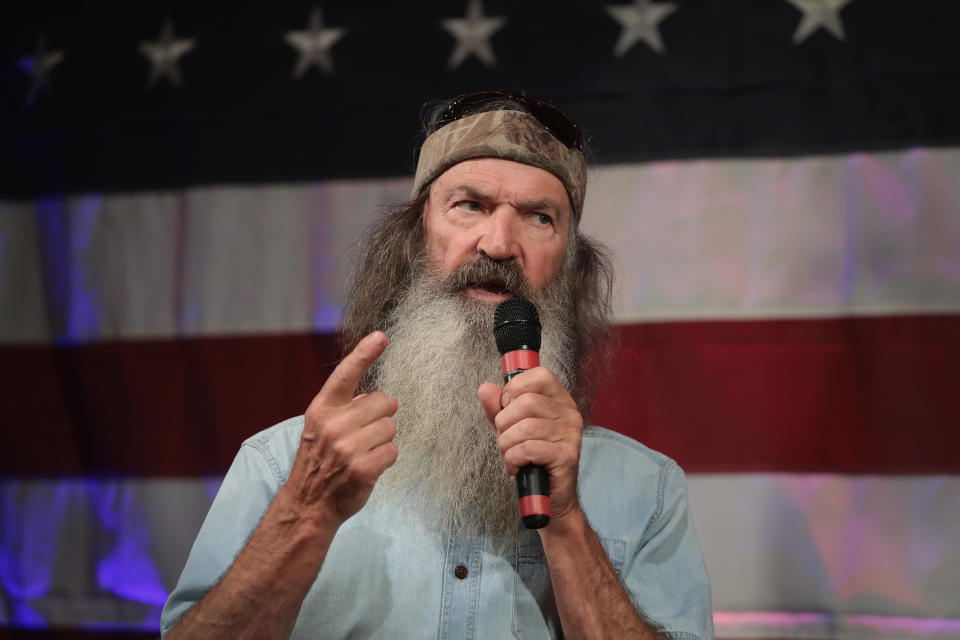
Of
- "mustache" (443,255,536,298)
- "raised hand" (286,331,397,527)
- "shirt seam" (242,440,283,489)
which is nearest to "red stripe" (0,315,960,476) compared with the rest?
"mustache" (443,255,536,298)

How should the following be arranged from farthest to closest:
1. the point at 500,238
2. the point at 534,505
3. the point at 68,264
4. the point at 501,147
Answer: the point at 68,264
the point at 501,147
the point at 500,238
the point at 534,505

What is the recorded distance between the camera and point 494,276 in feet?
5.03

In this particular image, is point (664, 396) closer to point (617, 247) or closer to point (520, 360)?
point (617, 247)

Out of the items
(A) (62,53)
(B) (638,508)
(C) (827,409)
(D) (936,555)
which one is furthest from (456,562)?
(A) (62,53)

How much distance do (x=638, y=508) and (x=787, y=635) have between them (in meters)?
0.93

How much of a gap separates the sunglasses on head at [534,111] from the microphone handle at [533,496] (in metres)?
0.89

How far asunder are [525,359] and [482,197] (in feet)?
1.79

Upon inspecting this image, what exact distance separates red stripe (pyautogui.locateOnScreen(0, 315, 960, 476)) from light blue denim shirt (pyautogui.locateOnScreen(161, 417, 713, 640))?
0.75 meters

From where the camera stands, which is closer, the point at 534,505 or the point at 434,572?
the point at 534,505

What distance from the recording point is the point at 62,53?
265 centimetres

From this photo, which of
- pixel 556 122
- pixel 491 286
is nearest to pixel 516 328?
pixel 491 286

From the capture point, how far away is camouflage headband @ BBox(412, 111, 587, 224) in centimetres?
167

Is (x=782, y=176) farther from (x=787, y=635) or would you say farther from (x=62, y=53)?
(x=62, y=53)

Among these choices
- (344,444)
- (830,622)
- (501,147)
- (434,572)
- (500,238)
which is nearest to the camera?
(344,444)
